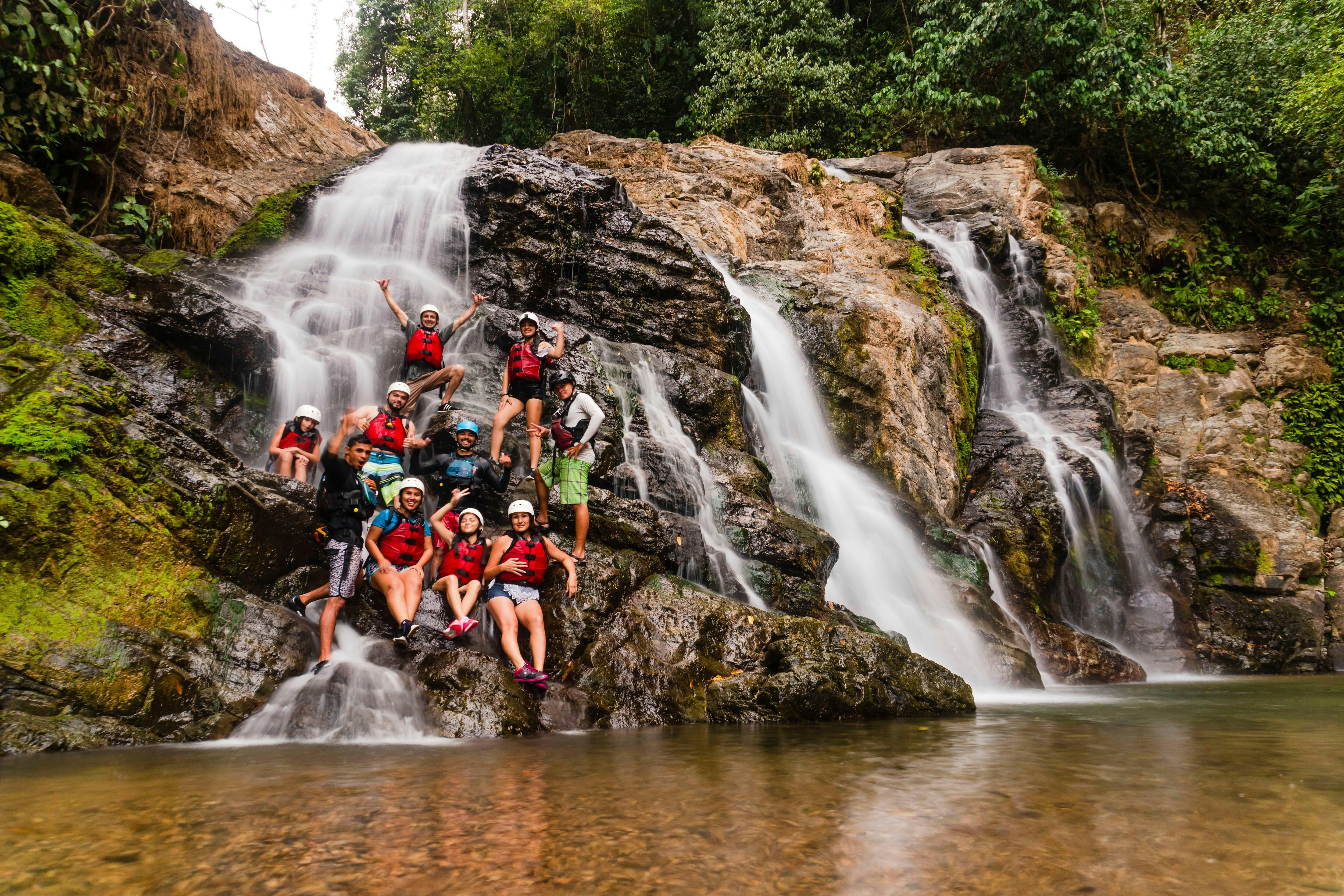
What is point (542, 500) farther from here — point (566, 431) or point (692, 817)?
point (692, 817)

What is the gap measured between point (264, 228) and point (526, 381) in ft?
24.7

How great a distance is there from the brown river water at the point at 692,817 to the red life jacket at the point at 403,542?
6.12 ft

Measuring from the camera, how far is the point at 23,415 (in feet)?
19.1

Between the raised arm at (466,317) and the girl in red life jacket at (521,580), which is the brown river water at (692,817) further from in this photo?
the raised arm at (466,317)

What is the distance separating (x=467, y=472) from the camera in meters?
7.41

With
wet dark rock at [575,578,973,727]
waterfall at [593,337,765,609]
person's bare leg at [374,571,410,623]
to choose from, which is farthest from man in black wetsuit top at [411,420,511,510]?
wet dark rock at [575,578,973,727]

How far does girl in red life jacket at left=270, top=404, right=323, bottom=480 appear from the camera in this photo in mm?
7812

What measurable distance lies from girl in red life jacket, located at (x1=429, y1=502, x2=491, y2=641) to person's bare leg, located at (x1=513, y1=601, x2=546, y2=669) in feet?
1.25

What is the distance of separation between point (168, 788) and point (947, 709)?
5582 millimetres

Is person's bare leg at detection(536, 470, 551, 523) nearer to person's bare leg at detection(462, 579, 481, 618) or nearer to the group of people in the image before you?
the group of people

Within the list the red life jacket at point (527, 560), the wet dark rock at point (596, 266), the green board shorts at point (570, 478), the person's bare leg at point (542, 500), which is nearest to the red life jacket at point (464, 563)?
the red life jacket at point (527, 560)

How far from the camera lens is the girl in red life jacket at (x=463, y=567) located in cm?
649

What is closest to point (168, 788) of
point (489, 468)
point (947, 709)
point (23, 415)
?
point (23, 415)

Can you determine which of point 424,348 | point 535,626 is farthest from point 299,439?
point 535,626
